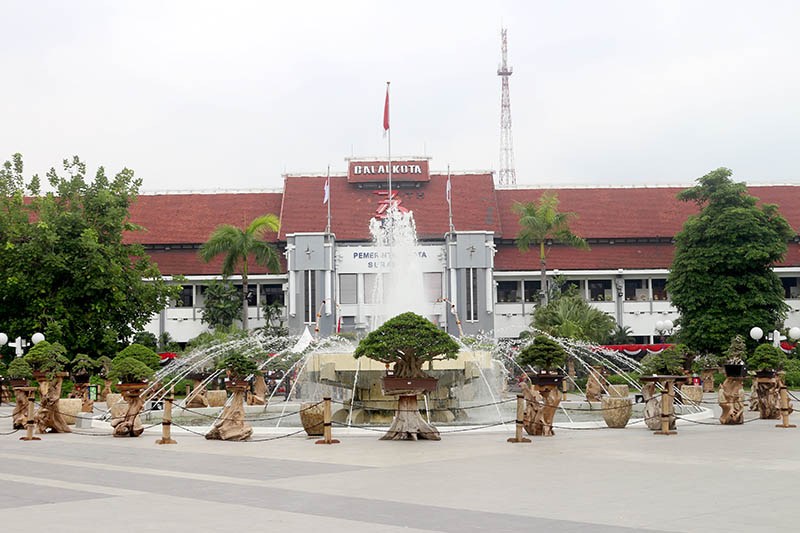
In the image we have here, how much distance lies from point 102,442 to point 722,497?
1252 centimetres

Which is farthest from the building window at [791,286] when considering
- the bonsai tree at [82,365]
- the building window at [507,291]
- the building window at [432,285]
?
the bonsai tree at [82,365]

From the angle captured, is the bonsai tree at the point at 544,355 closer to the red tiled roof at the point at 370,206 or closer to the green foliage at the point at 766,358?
the green foliage at the point at 766,358

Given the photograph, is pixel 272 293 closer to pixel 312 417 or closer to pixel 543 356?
pixel 312 417

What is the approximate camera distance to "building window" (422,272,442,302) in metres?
56.7

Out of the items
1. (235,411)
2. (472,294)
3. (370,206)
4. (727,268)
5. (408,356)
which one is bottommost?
(235,411)

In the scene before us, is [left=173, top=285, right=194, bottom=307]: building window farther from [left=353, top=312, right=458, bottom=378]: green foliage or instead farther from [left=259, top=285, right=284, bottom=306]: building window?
[left=353, top=312, right=458, bottom=378]: green foliage

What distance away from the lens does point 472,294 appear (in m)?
55.6

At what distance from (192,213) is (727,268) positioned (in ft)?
107

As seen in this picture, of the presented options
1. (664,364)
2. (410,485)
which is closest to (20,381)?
(410,485)


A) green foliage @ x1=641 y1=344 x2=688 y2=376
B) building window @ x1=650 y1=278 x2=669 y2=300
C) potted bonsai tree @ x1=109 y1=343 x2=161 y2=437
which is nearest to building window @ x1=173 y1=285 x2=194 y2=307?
building window @ x1=650 y1=278 x2=669 y2=300

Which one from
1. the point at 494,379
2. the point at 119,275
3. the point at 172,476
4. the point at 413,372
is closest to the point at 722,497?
the point at 172,476

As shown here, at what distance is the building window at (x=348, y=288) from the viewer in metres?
56.2

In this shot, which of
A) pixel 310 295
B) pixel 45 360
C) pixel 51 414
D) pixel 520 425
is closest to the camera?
pixel 520 425

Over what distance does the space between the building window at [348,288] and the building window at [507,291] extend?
29.5 ft
